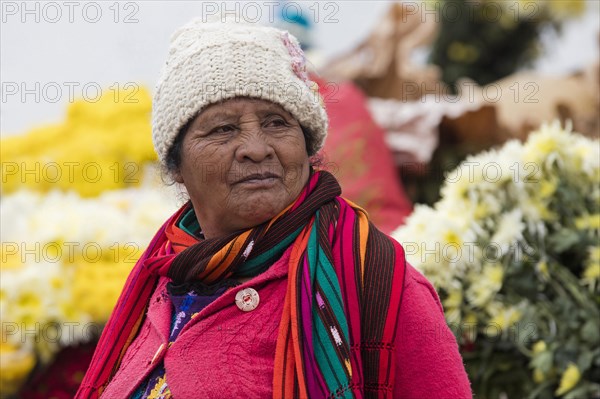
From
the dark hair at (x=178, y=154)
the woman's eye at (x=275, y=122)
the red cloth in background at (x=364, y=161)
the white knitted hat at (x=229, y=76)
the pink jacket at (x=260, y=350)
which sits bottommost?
the pink jacket at (x=260, y=350)

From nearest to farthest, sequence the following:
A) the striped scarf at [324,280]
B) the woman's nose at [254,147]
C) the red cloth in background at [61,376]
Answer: the striped scarf at [324,280], the woman's nose at [254,147], the red cloth in background at [61,376]

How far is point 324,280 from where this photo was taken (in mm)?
1594

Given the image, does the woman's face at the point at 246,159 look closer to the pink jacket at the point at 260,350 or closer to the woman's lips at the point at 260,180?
the woman's lips at the point at 260,180

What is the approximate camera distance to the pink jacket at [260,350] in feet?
5.18

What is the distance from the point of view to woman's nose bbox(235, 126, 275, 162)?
5.59ft

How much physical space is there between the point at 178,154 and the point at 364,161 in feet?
8.66

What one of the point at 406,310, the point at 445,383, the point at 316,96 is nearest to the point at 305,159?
the point at 316,96

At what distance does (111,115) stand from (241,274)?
11.0ft

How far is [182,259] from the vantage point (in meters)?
1.75

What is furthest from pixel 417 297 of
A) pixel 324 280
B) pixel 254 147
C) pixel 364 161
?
pixel 364 161

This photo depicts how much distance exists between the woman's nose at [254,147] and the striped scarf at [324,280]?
0.12 m

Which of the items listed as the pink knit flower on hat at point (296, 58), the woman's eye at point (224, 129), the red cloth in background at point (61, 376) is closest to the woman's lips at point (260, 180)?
the woman's eye at point (224, 129)

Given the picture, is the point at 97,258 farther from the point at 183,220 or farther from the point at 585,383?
the point at 585,383

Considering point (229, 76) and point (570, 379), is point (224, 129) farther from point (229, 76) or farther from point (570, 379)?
point (570, 379)
